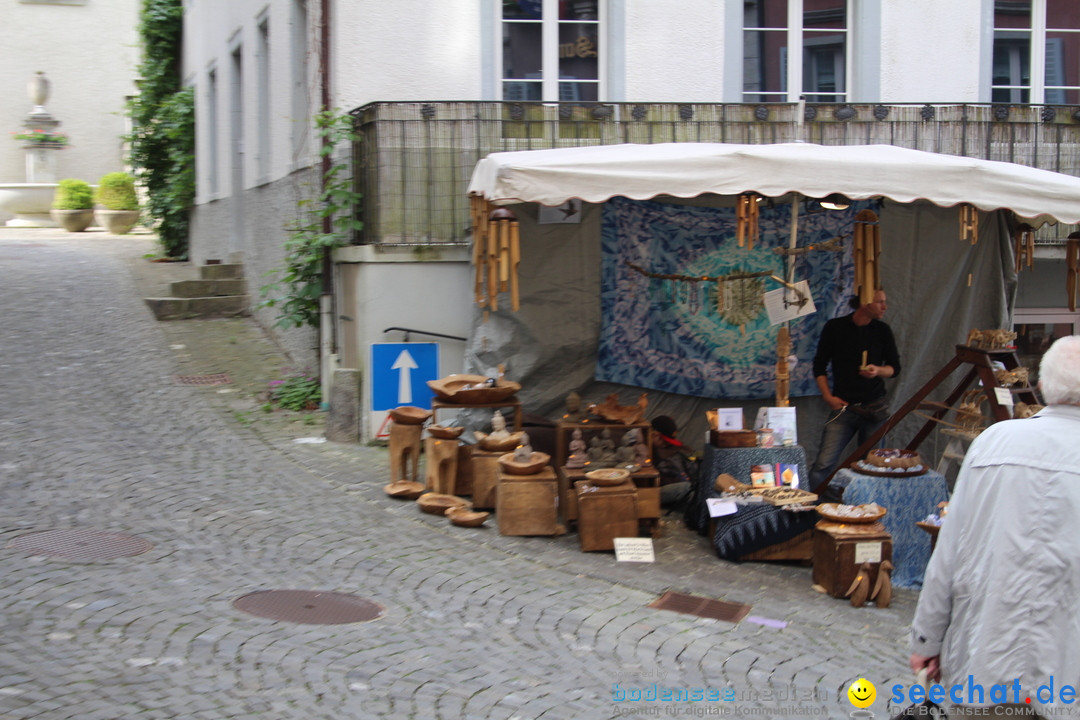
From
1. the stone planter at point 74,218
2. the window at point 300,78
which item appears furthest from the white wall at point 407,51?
the stone planter at point 74,218

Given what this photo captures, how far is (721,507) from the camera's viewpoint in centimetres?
700

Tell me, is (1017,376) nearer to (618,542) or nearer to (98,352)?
(618,542)

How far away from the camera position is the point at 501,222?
24.0 ft

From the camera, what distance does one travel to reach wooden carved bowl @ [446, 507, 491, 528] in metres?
7.18

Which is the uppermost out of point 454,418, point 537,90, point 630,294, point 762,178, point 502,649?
point 537,90

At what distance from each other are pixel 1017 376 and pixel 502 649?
3.98 meters

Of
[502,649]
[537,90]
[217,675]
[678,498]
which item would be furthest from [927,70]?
[217,675]

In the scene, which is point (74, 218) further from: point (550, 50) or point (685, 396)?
point (685, 396)

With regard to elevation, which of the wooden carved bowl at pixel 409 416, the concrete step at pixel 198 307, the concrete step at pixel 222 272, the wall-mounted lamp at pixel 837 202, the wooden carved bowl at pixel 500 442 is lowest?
the wooden carved bowl at pixel 500 442

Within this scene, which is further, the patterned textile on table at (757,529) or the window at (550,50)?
the window at (550,50)

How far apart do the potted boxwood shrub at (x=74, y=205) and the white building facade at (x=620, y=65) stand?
45.5ft

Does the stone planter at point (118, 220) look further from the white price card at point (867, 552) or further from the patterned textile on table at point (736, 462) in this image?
the white price card at point (867, 552)

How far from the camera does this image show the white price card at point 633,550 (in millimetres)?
6816

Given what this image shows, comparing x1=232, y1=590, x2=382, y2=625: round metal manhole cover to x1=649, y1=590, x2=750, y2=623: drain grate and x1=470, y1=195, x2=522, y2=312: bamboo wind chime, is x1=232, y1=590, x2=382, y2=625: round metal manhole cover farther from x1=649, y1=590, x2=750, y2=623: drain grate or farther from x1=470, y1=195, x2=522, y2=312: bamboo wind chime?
x1=470, y1=195, x2=522, y2=312: bamboo wind chime
